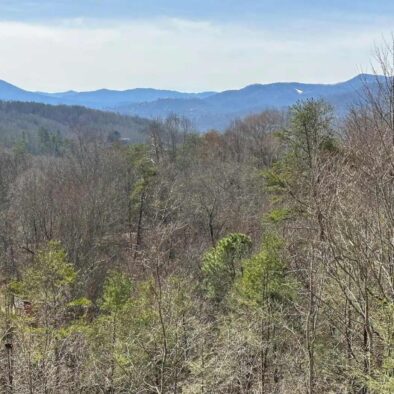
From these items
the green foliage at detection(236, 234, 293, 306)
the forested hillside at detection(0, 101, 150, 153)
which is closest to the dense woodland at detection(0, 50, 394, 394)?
the green foliage at detection(236, 234, 293, 306)

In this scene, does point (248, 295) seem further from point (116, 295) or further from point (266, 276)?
point (116, 295)

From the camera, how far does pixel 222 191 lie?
119ft

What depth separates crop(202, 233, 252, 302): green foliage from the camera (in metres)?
18.5

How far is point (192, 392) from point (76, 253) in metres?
13.9

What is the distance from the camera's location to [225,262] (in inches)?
730

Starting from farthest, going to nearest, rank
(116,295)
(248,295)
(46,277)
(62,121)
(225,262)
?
1. (62,121)
2. (225,262)
3. (116,295)
4. (248,295)
5. (46,277)

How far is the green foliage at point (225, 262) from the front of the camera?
18.5 metres

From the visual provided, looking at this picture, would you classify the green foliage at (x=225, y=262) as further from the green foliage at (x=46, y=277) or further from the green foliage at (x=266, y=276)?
the green foliage at (x=46, y=277)

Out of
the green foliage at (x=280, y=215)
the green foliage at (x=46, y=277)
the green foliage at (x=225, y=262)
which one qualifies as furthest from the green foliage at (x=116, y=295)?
the green foliage at (x=280, y=215)

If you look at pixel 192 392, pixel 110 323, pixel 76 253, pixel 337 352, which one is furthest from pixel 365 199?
pixel 76 253

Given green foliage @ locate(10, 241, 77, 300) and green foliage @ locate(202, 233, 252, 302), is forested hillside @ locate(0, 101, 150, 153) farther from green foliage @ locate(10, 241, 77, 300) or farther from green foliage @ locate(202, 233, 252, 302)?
green foliage @ locate(10, 241, 77, 300)

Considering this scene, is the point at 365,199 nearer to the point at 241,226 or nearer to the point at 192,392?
the point at 192,392

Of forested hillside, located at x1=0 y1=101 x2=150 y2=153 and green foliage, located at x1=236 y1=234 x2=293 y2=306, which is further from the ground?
forested hillside, located at x1=0 y1=101 x2=150 y2=153

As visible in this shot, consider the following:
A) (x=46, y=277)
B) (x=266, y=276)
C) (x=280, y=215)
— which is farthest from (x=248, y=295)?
(x=280, y=215)
